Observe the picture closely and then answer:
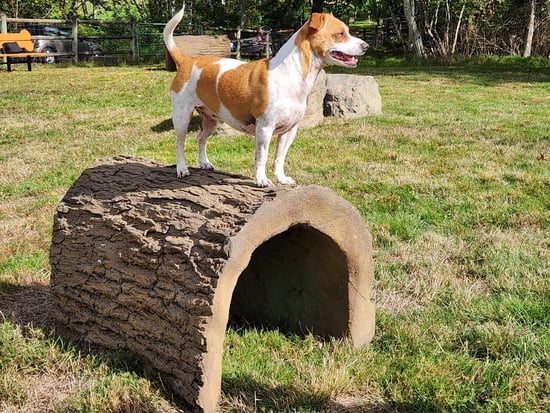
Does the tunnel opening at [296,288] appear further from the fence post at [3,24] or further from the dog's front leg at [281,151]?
the fence post at [3,24]

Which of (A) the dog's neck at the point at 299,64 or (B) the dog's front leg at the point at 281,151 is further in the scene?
(B) the dog's front leg at the point at 281,151

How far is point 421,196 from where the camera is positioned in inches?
226

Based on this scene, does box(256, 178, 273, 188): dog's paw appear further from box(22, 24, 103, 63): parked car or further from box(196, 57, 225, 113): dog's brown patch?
box(22, 24, 103, 63): parked car

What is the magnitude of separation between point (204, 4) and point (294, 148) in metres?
25.7

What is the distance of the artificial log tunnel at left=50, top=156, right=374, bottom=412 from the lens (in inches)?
106

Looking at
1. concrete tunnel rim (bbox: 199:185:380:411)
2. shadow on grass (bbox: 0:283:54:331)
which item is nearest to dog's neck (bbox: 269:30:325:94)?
concrete tunnel rim (bbox: 199:185:380:411)

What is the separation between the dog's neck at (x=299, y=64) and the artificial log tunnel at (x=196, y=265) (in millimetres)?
596

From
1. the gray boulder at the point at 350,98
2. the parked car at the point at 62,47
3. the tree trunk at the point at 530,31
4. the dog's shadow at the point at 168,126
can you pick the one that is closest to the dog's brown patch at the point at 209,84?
the dog's shadow at the point at 168,126

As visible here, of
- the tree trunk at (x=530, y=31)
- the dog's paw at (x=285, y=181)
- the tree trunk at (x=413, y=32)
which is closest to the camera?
the dog's paw at (x=285, y=181)

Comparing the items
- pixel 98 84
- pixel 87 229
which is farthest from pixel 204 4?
pixel 87 229

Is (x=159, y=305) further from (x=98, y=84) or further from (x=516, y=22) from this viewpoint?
(x=516, y=22)

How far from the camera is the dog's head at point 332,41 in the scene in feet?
10.0

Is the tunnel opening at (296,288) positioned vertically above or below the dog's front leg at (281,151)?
below

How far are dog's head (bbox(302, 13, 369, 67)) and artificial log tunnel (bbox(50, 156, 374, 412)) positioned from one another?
2.33ft
